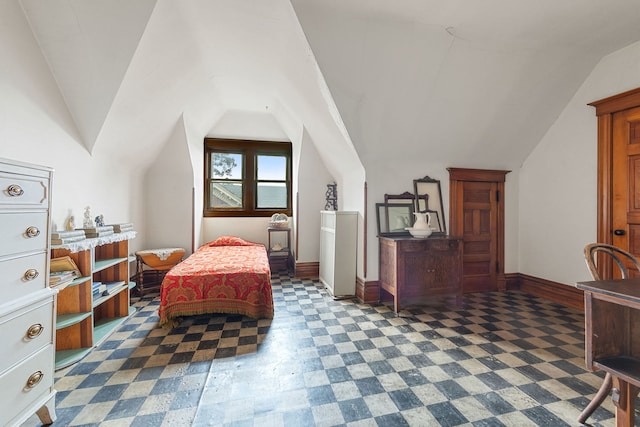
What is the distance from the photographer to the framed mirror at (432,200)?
11.8 feet

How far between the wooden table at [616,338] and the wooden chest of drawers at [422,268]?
66.7 inches

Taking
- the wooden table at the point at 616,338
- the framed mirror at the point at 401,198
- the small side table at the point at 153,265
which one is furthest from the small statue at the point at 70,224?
the wooden table at the point at 616,338

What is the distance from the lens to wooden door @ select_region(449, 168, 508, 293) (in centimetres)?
369

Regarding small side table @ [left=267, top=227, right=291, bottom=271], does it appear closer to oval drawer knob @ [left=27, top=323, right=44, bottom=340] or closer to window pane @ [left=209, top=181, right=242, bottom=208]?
window pane @ [left=209, top=181, right=242, bottom=208]

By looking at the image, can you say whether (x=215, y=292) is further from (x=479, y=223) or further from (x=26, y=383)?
(x=479, y=223)

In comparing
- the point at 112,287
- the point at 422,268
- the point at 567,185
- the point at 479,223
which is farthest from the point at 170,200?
the point at 567,185

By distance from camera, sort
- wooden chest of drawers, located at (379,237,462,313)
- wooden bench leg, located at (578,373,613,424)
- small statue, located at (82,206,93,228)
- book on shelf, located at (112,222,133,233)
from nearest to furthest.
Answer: wooden bench leg, located at (578,373,613,424), small statue, located at (82,206,93,228), book on shelf, located at (112,222,133,233), wooden chest of drawers, located at (379,237,462,313)

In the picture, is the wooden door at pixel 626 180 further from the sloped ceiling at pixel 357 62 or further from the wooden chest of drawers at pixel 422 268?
the wooden chest of drawers at pixel 422 268

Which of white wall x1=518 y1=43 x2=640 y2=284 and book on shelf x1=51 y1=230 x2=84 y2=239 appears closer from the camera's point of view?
book on shelf x1=51 y1=230 x2=84 y2=239

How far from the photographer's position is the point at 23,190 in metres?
1.31

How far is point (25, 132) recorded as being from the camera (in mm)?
1961

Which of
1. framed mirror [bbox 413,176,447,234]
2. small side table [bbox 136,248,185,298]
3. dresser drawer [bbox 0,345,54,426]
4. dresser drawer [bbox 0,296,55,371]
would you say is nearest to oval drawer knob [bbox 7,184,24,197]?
dresser drawer [bbox 0,296,55,371]

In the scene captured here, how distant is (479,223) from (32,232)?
4499 mm

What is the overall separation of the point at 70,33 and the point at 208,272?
91.6 inches
